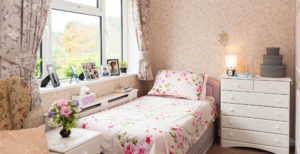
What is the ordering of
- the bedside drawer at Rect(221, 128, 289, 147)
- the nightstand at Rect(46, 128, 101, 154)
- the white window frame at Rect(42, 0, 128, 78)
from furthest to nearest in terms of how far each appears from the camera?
the bedside drawer at Rect(221, 128, 289, 147) → the white window frame at Rect(42, 0, 128, 78) → the nightstand at Rect(46, 128, 101, 154)

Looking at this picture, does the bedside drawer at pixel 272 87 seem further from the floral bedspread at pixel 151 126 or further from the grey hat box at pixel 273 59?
the floral bedspread at pixel 151 126

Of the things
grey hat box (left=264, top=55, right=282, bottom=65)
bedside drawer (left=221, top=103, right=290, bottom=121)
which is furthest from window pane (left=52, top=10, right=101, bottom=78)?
grey hat box (left=264, top=55, right=282, bottom=65)

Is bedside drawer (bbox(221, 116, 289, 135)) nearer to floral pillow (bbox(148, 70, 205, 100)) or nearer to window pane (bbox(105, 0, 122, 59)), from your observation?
floral pillow (bbox(148, 70, 205, 100))

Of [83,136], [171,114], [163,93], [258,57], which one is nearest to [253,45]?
[258,57]

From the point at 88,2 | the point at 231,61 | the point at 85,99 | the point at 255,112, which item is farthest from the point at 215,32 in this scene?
the point at 85,99

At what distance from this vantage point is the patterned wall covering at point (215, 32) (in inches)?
132

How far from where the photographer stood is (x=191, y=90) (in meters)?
3.41

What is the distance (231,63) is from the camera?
3455 millimetres

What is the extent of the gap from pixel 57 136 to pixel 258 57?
8.97 feet

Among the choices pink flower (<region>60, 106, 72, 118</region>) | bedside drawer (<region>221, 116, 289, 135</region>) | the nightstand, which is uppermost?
pink flower (<region>60, 106, 72, 118</region>)

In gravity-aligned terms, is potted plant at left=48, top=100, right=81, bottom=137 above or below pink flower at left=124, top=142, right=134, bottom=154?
above

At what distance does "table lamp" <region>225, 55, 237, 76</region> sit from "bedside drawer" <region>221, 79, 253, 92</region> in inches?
5.3

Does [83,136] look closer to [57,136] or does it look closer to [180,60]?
[57,136]

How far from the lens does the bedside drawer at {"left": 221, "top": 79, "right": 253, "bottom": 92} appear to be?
3.22 meters
